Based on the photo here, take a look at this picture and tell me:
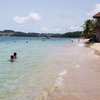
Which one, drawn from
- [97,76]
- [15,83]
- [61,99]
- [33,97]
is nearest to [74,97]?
[61,99]

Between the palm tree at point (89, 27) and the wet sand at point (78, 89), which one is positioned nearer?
the wet sand at point (78, 89)

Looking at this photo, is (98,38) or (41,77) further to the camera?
(98,38)

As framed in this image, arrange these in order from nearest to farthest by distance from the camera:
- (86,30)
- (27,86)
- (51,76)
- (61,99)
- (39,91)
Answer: (61,99) → (39,91) → (27,86) → (51,76) → (86,30)

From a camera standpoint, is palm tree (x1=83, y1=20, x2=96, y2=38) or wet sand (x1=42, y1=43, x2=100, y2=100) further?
palm tree (x1=83, y1=20, x2=96, y2=38)

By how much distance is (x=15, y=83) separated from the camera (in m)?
14.4

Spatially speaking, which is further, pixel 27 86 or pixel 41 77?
pixel 41 77

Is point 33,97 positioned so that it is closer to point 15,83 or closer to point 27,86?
point 27,86

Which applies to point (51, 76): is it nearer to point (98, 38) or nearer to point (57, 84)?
point (57, 84)

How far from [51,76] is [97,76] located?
94.5 inches

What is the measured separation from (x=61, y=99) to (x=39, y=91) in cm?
181

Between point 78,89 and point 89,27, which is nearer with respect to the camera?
point 78,89

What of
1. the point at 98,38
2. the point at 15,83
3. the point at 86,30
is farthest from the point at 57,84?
the point at 86,30

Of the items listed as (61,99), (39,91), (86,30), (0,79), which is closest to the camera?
(61,99)

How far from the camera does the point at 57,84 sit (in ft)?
46.0
